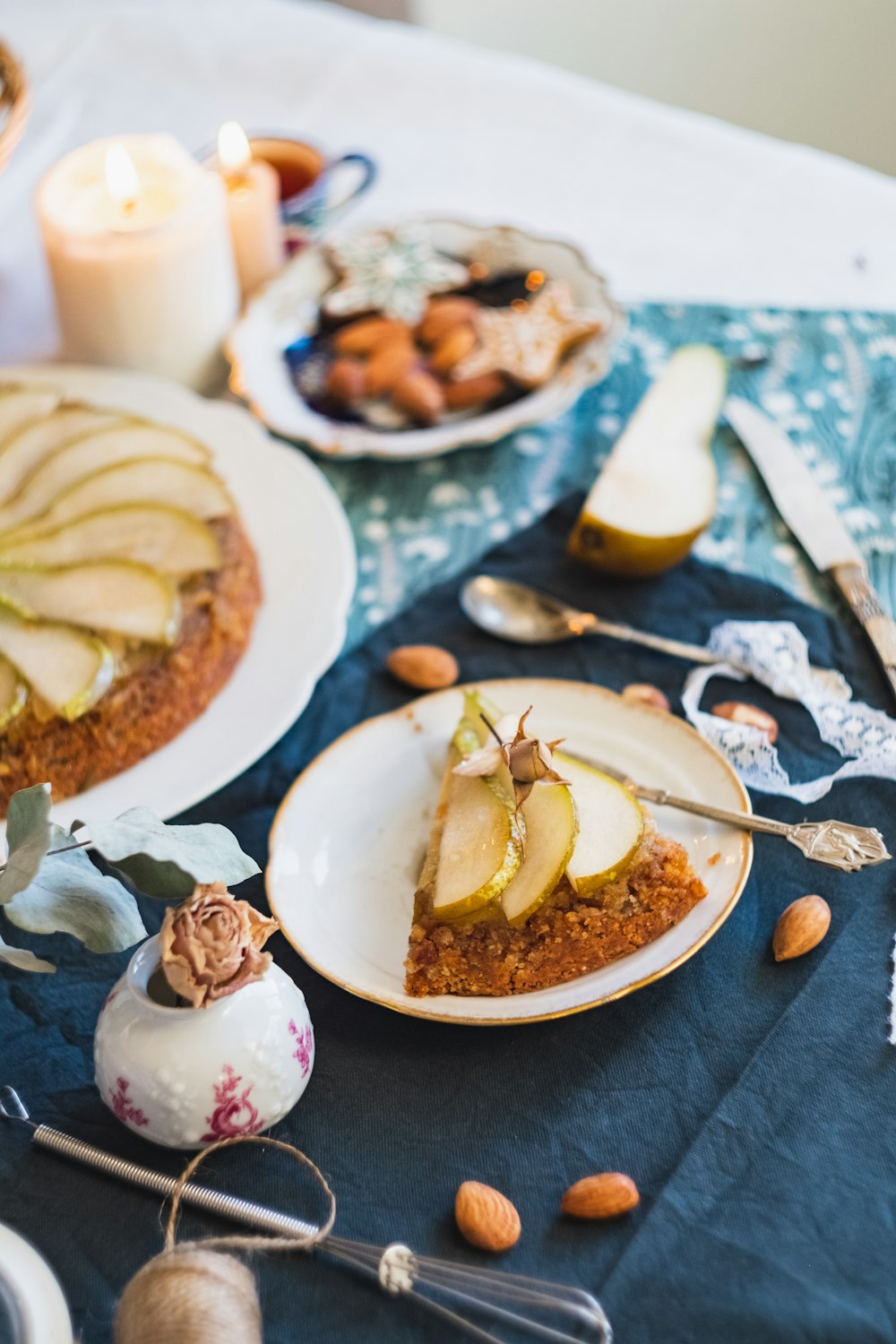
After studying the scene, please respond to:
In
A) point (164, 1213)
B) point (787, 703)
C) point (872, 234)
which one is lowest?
point (164, 1213)

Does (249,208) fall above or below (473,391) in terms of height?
above

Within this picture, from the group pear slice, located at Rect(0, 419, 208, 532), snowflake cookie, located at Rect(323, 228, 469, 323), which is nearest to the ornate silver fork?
pear slice, located at Rect(0, 419, 208, 532)

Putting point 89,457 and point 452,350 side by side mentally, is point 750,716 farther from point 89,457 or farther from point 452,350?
point 89,457

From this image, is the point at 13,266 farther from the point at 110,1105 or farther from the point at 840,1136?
the point at 840,1136

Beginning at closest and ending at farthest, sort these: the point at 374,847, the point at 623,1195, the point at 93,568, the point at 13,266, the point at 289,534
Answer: the point at 623,1195 → the point at 374,847 → the point at 93,568 → the point at 289,534 → the point at 13,266

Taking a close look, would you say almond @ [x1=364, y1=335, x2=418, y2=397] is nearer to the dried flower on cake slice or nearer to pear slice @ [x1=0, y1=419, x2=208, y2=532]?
pear slice @ [x1=0, y1=419, x2=208, y2=532]

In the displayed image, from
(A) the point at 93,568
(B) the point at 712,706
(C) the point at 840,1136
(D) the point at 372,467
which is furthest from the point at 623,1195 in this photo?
(D) the point at 372,467

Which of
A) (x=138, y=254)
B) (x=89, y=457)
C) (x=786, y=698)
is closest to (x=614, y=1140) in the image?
(x=786, y=698)

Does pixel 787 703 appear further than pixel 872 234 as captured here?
No

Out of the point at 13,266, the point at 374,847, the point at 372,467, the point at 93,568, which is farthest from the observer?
the point at 13,266
